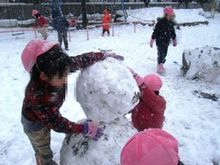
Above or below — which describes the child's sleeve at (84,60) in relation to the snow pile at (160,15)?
above

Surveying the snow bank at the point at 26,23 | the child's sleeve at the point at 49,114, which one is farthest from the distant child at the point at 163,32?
the snow bank at the point at 26,23

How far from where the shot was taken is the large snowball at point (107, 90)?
9.43 feet

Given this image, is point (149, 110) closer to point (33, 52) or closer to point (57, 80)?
point (57, 80)

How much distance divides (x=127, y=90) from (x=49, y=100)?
671 mm

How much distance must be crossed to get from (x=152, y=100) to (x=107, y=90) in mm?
822

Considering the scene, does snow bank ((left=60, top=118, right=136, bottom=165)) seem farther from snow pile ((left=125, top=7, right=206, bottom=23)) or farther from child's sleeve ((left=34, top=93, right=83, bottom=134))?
snow pile ((left=125, top=7, right=206, bottom=23))

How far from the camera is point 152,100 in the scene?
353 cm

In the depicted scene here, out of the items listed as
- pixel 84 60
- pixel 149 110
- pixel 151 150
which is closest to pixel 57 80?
pixel 84 60

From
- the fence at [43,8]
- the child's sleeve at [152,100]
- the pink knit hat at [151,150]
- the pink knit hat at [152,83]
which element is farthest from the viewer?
the fence at [43,8]

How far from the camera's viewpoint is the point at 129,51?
34.7ft

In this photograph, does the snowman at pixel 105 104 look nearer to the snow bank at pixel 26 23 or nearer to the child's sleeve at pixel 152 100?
the child's sleeve at pixel 152 100

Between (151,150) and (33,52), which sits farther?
(33,52)

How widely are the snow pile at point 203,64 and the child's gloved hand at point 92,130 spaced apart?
482 centimetres

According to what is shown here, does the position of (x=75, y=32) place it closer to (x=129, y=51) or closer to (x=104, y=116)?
(x=129, y=51)
